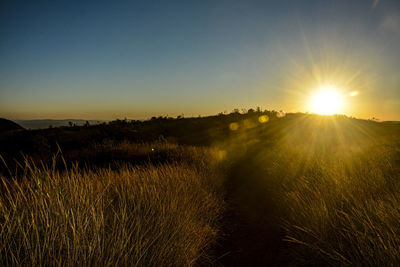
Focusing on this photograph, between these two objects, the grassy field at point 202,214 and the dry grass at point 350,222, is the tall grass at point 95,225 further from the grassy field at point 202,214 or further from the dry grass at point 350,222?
the dry grass at point 350,222

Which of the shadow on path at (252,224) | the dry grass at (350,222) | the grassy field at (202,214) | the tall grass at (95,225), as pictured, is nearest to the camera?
the tall grass at (95,225)

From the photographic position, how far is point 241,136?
18719mm

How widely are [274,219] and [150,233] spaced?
9.90ft

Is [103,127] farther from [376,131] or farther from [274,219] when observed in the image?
[376,131]

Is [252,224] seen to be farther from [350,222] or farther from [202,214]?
[350,222]

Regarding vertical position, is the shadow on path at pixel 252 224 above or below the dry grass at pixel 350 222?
below

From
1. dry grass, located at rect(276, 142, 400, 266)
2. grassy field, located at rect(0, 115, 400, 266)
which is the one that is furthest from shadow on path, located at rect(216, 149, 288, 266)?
dry grass, located at rect(276, 142, 400, 266)

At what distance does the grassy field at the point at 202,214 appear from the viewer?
1.88 metres

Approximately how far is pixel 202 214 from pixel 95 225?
8.52 feet

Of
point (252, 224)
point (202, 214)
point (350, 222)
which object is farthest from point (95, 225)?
point (252, 224)

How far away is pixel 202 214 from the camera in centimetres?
427

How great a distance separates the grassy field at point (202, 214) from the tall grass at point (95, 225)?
0.6 inches

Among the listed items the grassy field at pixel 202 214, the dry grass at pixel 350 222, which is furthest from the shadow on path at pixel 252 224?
the dry grass at pixel 350 222

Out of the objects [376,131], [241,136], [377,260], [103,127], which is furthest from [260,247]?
[376,131]
